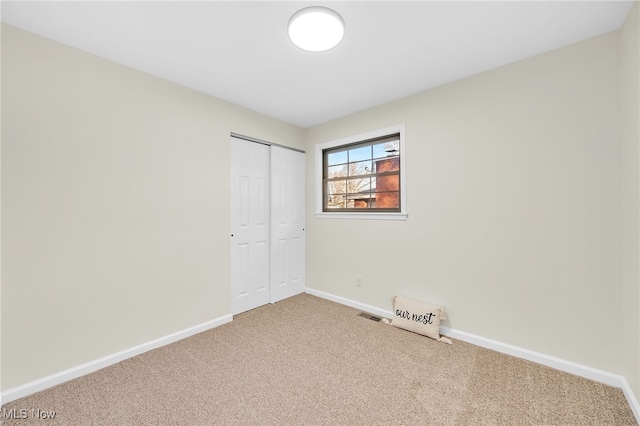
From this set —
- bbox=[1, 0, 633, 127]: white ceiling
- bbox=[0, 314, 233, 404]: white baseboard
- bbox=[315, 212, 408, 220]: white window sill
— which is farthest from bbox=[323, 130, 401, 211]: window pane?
bbox=[0, 314, 233, 404]: white baseboard

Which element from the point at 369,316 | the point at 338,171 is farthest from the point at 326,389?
the point at 338,171

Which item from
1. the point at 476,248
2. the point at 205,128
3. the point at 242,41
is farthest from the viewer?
the point at 205,128

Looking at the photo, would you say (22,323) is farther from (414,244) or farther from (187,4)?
(414,244)

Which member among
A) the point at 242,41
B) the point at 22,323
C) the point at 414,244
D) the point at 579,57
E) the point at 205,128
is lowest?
the point at 22,323

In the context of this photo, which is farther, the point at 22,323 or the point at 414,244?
the point at 414,244

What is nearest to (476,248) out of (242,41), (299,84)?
(299,84)

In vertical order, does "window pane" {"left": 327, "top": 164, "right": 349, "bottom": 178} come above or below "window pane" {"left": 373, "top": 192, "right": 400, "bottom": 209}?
above

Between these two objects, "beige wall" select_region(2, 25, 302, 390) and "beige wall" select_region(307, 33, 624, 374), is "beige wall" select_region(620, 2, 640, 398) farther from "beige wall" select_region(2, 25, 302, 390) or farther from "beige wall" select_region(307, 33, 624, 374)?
"beige wall" select_region(2, 25, 302, 390)

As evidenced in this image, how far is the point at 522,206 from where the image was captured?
7.01 feet

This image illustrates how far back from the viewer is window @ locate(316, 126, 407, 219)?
9.81ft

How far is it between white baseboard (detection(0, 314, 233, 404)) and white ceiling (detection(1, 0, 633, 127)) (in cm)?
236

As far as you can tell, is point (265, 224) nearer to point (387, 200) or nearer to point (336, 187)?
point (336, 187)

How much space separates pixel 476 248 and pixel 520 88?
1359mm

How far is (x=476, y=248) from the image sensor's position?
2.37 metres
